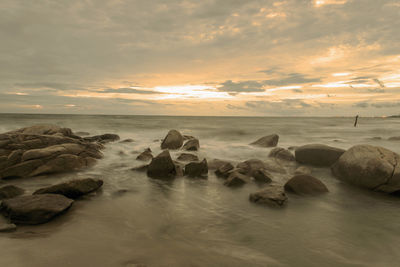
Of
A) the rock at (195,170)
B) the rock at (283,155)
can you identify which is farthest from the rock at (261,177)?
the rock at (283,155)

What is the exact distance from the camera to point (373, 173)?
6.14 m

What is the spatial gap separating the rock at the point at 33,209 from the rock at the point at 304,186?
5.01 meters

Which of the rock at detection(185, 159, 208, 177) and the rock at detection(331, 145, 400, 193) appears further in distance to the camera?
the rock at detection(185, 159, 208, 177)

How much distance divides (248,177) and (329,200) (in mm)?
2220

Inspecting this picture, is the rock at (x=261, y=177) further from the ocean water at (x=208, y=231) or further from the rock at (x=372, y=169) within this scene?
the rock at (x=372, y=169)

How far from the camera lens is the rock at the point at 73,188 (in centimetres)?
474

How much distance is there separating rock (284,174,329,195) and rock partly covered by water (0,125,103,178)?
22.4 feet

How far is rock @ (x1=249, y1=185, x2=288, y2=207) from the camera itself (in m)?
4.96

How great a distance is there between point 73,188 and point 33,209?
1178 millimetres

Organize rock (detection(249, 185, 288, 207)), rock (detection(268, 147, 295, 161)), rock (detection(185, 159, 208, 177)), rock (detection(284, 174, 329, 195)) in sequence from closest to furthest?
1. rock (detection(249, 185, 288, 207))
2. rock (detection(284, 174, 329, 195))
3. rock (detection(185, 159, 208, 177))
4. rock (detection(268, 147, 295, 161))

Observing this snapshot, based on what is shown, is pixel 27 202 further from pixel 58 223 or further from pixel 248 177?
pixel 248 177

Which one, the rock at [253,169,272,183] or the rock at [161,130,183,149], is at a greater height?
the rock at [161,130,183,149]

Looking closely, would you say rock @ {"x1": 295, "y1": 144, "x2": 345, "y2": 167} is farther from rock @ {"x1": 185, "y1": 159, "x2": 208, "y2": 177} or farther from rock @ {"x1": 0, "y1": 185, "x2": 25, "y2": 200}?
rock @ {"x1": 0, "y1": 185, "x2": 25, "y2": 200}

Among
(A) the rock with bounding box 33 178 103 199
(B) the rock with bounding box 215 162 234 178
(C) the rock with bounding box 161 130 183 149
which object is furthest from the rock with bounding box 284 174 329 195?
(C) the rock with bounding box 161 130 183 149
